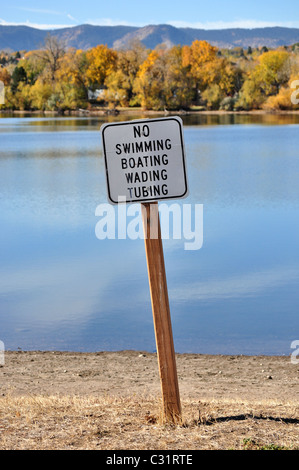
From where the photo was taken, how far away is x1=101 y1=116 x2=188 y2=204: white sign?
16.2ft

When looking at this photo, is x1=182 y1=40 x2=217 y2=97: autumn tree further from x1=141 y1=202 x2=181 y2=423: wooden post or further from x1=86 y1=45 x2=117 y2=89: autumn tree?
x1=141 y1=202 x2=181 y2=423: wooden post

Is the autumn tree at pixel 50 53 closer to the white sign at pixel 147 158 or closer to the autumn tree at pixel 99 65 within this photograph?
the autumn tree at pixel 99 65

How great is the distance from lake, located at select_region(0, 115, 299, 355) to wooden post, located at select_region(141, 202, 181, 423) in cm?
518

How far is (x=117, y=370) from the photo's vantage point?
348 inches

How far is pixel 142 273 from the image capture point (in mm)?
14789

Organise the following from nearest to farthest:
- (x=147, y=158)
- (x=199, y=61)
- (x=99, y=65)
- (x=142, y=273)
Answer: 1. (x=147, y=158)
2. (x=142, y=273)
3. (x=199, y=61)
4. (x=99, y=65)

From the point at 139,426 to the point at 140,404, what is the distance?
2.54 feet

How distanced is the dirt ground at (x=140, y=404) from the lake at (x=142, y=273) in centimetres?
128

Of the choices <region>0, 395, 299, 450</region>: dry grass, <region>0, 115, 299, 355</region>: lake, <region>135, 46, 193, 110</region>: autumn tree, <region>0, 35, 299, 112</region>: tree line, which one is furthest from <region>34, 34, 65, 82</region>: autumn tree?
<region>0, 395, 299, 450</region>: dry grass

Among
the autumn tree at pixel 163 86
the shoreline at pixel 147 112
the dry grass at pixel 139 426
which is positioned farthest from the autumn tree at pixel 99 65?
the dry grass at pixel 139 426

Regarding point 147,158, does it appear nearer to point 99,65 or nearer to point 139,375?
point 139,375

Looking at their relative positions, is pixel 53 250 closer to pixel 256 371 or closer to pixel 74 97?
pixel 256 371

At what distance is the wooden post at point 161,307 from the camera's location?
196 inches

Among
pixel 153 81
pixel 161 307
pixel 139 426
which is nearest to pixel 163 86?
pixel 153 81
